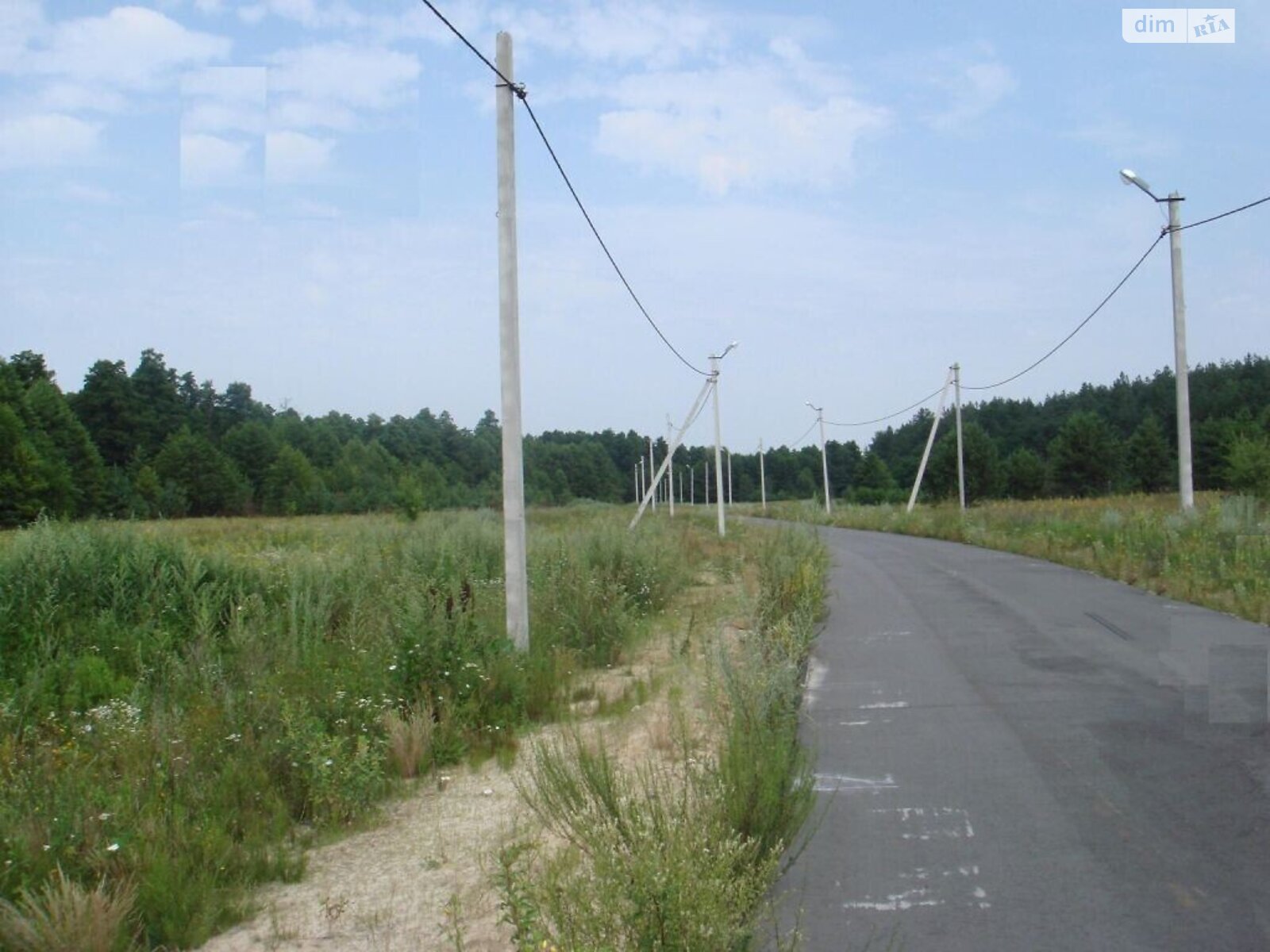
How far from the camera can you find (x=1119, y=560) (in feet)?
64.1

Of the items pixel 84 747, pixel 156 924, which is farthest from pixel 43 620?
pixel 156 924

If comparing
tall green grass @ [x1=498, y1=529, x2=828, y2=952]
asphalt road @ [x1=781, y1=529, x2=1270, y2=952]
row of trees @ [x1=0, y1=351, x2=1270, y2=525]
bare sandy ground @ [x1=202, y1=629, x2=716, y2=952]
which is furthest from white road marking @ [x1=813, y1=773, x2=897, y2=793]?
row of trees @ [x1=0, y1=351, x2=1270, y2=525]

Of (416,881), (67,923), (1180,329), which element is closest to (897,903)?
(416,881)

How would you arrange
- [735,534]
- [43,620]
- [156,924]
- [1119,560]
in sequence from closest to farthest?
[156,924] < [43,620] < [1119,560] < [735,534]

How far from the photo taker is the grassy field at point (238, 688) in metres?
5.48

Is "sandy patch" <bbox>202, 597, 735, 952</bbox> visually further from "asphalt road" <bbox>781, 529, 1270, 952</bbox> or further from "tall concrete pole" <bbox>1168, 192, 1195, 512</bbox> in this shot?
"tall concrete pole" <bbox>1168, 192, 1195, 512</bbox>

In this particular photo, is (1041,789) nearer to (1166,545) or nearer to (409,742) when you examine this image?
(409,742)

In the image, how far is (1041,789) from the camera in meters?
6.61

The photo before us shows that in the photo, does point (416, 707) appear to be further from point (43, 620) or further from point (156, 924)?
point (43, 620)

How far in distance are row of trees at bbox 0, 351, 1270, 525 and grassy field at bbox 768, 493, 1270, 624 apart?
13.9 metres

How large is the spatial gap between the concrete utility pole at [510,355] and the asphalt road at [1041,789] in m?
2.78

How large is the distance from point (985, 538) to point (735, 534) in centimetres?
750

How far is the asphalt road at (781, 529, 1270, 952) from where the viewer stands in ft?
15.6

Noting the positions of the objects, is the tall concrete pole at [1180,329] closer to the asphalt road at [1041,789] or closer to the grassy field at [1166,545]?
the grassy field at [1166,545]
